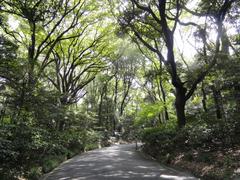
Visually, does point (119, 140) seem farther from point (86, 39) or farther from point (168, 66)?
point (168, 66)

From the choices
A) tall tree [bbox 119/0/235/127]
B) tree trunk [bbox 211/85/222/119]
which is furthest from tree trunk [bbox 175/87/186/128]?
tree trunk [bbox 211/85/222/119]

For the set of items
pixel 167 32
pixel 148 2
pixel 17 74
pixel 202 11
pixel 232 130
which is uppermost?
Result: pixel 148 2

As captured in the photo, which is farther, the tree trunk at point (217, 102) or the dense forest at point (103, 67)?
the tree trunk at point (217, 102)

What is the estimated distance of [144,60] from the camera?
2995 centimetres

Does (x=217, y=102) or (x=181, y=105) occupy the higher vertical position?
(x=217, y=102)

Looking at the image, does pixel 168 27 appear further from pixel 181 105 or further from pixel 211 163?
pixel 211 163

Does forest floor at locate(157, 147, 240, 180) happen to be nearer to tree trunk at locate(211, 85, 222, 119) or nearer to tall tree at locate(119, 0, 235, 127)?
tall tree at locate(119, 0, 235, 127)

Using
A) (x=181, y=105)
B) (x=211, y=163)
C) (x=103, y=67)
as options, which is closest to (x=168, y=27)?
(x=181, y=105)

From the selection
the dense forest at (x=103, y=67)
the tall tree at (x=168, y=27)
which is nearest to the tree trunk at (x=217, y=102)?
the dense forest at (x=103, y=67)

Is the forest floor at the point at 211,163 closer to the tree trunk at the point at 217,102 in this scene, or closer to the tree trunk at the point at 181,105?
the tree trunk at the point at 181,105

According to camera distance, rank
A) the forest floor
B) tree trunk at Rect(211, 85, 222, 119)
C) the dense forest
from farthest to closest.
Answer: tree trunk at Rect(211, 85, 222, 119), the dense forest, the forest floor

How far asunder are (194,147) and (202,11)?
25.0 feet

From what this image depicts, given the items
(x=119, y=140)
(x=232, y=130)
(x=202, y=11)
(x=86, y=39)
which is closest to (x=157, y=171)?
(x=232, y=130)

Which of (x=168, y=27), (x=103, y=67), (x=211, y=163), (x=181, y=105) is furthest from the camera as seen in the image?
(x=103, y=67)
